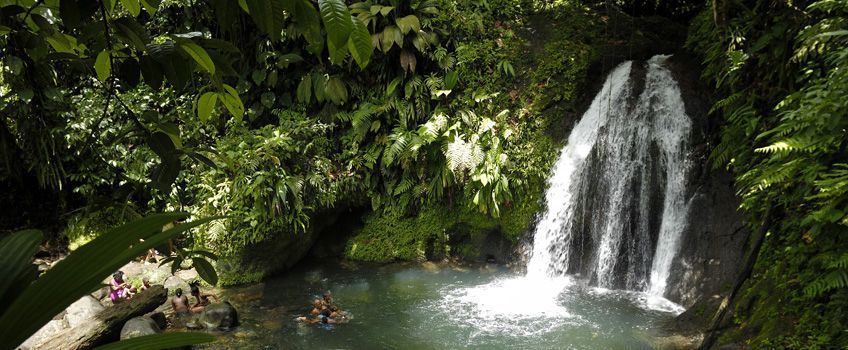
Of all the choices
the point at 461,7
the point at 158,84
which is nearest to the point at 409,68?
the point at 461,7

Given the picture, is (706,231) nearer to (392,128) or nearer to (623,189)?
(623,189)

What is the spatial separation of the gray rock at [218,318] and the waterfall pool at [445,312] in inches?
5.8

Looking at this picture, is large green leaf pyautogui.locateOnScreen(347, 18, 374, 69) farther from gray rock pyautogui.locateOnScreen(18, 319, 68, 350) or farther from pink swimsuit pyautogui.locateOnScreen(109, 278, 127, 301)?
pink swimsuit pyautogui.locateOnScreen(109, 278, 127, 301)

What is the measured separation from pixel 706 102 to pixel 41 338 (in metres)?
8.61

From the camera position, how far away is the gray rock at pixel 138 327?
18.0 ft

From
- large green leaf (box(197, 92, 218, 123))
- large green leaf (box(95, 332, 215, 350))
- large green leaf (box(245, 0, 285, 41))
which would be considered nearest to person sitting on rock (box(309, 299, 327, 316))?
large green leaf (box(197, 92, 218, 123))

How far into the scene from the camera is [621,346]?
562 cm

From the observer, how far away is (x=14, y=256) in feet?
1.81

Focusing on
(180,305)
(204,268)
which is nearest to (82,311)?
(180,305)

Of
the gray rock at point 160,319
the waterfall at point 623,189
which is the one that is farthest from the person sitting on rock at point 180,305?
the waterfall at point 623,189

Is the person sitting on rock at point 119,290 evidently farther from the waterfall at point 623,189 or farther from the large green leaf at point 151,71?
the large green leaf at point 151,71

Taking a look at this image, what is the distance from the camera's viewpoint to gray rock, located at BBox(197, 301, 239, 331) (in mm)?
6266

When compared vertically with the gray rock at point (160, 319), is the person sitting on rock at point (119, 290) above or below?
above

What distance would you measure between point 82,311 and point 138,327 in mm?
1302
